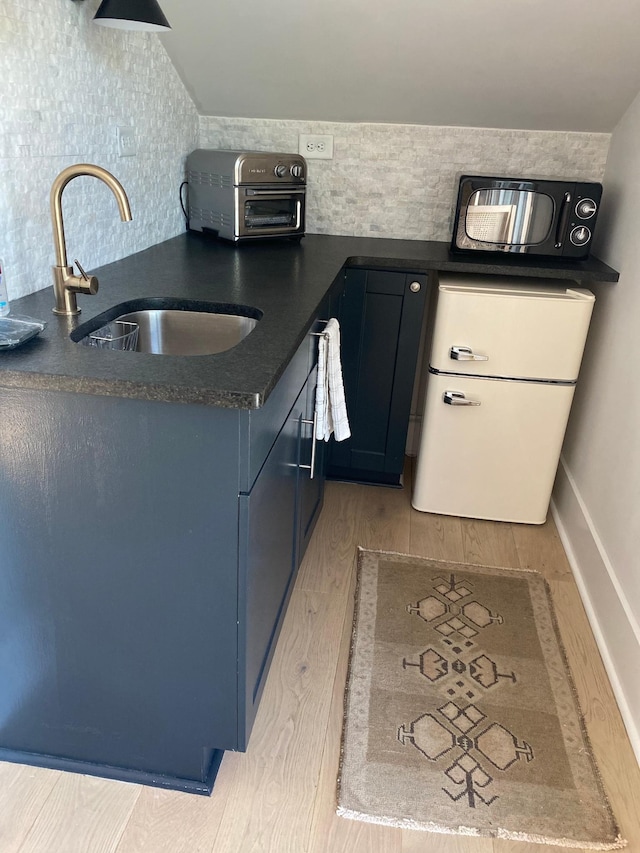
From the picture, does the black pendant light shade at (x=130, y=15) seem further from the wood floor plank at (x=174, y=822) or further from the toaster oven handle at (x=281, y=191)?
the wood floor plank at (x=174, y=822)

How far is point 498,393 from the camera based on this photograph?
2.17 metres

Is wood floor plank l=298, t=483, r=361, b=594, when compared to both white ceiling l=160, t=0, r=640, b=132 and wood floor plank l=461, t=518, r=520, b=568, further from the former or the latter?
white ceiling l=160, t=0, r=640, b=132

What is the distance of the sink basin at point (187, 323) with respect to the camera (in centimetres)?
146

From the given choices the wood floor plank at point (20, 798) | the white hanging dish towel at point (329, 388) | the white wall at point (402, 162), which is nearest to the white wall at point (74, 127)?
the white wall at point (402, 162)

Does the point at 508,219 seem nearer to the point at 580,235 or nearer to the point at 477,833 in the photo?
the point at 580,235

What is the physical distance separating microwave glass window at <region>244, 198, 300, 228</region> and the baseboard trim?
136 centimetres

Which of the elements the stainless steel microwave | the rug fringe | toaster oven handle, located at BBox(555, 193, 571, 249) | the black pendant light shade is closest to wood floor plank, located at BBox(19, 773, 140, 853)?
the rug fringe

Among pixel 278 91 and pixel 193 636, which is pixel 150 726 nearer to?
pixel 193 636

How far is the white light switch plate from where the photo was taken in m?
1.74

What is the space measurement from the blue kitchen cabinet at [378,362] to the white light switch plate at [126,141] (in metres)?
0.76

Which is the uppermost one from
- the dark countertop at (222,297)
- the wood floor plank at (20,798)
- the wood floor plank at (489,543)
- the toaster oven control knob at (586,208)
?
the toaster oven control knob at (586,208)

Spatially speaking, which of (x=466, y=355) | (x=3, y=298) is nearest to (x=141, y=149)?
(x=3, y=298)

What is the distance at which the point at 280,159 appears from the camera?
2176mm

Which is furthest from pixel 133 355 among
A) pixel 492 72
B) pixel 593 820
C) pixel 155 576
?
pixel 492 72
